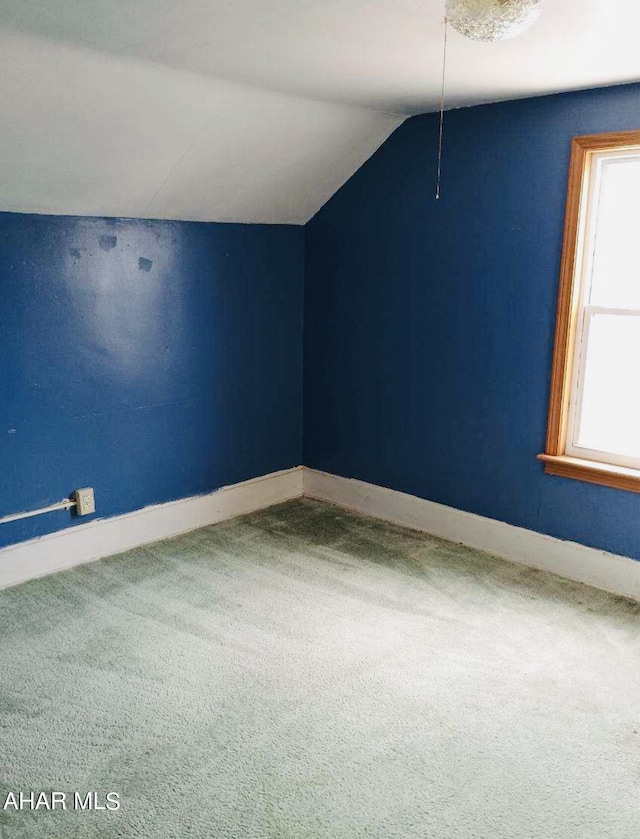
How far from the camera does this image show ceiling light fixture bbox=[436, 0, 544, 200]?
1690 millimetres

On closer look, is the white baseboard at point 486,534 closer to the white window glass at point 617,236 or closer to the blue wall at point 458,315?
the blue wall at point 458,315

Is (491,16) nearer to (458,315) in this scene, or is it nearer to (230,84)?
(230,84)

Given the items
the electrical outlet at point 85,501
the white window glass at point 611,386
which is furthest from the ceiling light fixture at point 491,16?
the electrical outlet at point 85,501

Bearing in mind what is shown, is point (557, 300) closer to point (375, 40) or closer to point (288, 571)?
point (375, 40)

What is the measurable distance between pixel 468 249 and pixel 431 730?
2.23m

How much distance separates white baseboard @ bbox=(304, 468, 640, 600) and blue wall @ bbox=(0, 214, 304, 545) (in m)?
0.42

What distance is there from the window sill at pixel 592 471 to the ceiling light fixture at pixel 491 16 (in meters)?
2.00

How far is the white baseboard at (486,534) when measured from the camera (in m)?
3.25

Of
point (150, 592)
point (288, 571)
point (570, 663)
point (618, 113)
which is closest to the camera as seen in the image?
point (570, 663)

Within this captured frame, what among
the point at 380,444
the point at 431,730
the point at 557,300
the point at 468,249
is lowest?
the point at 431,730

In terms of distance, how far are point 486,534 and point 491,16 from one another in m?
2.53

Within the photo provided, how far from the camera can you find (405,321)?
152 inches

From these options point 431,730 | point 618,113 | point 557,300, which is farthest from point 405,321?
point 431,730

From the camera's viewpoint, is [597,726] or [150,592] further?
[150,592]
